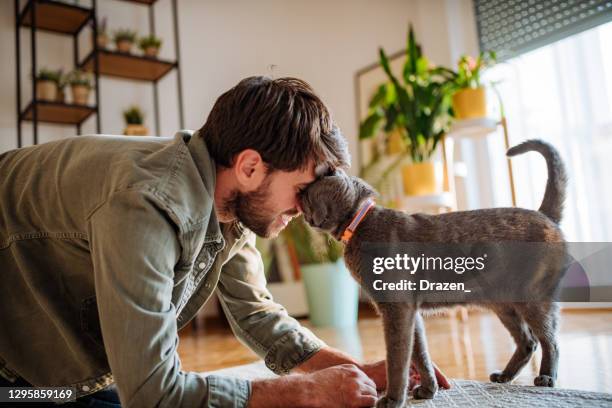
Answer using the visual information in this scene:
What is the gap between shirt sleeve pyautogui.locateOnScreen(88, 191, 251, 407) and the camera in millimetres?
774

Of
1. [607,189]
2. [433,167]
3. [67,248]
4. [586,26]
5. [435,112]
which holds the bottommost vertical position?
[67,248]

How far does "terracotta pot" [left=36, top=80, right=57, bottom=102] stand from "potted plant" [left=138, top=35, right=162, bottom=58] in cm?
59

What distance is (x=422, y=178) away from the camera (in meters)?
2.64

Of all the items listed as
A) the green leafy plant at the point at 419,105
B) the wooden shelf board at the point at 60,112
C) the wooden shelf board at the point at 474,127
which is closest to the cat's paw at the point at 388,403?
the wooden shelf board at the point at 474,127

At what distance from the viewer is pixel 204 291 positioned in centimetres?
112

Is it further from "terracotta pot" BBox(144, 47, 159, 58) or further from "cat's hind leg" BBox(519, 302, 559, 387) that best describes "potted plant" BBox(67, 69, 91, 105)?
"cat's hind leg" BBox(519, 302, 559, 387)

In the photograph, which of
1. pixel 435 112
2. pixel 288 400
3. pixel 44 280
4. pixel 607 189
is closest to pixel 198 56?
pixel 435 112

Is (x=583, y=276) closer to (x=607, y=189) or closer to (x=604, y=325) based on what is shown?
(x=604, y=325)

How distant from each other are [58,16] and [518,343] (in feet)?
10.1

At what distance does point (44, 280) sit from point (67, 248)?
0.09 metres

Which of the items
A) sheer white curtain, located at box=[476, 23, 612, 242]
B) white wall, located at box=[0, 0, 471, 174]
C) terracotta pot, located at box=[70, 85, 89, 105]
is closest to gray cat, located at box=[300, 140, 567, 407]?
sheer white curtain, located at box=[476, 23, 612, 242]

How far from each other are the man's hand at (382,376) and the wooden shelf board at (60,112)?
96.4 inches

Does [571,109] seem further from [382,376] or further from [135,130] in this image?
[135,130]

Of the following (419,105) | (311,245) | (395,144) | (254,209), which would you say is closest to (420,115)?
(419,105)
